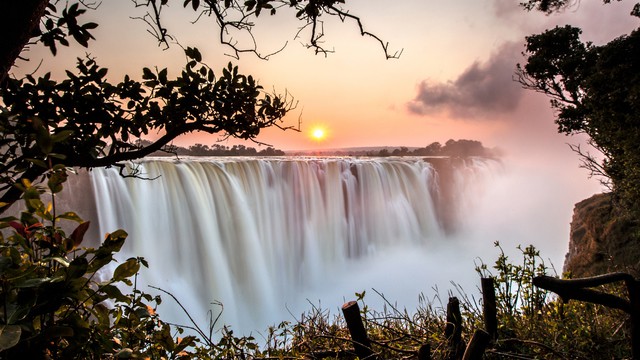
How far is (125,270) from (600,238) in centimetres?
1278

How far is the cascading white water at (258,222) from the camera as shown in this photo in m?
12.3

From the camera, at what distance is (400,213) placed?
70.6ft

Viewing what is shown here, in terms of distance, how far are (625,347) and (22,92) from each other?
13.3 feet

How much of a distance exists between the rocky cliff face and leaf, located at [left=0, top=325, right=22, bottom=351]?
1066 centimetres

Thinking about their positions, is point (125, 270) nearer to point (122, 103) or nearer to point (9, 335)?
point (9, 335)

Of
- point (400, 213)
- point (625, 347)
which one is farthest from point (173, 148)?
point (400, 213)

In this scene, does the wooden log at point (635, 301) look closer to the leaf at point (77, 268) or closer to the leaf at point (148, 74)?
the leaf at point (77, 268)

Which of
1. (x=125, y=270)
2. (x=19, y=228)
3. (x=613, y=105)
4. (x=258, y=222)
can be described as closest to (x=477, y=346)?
(x=125, y=270)

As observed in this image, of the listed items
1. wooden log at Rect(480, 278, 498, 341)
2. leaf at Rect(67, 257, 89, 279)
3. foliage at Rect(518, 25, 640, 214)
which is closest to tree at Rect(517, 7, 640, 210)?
foliage at Rect(518, 25, 640, 214)

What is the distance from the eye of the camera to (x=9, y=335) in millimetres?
805

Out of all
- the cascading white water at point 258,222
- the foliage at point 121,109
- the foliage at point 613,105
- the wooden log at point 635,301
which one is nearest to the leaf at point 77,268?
the foliage at point 121,109

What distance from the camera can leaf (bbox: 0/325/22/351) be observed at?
78cm

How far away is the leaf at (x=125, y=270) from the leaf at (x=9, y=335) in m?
0.28

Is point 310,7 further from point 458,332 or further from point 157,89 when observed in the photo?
point 458,332
